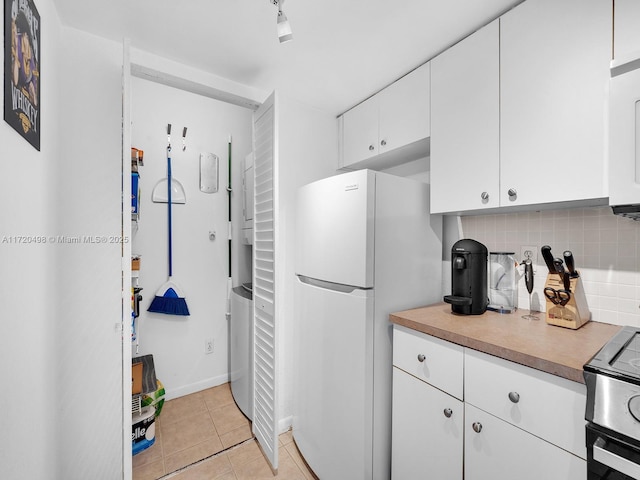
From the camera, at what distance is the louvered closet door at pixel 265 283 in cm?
158

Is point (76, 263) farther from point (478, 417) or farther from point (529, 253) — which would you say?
point (529, 253)

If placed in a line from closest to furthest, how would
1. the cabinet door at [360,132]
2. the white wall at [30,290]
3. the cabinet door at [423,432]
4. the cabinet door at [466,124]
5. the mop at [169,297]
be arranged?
the white wall at [30,290], the cabinet door at [423,432], the cabinet door at [466,124], the cabinet door at [360,132], the mop at [169,297]

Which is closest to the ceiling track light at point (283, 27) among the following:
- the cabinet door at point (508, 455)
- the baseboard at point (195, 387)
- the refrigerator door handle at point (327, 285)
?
the refrigerator door handle at point (327, 285)

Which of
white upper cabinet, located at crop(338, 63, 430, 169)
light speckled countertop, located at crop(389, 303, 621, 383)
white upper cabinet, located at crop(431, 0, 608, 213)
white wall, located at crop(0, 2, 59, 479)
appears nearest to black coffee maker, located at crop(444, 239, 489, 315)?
light speckled countertop, located at crop(389, 303, 621, 383)

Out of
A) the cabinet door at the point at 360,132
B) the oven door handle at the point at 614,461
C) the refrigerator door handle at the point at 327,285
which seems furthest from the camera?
the cabinet door at the point at 360,132

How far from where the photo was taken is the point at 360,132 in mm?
2031

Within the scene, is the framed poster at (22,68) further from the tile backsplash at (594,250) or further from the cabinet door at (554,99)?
the tile backsplash at (594,250)

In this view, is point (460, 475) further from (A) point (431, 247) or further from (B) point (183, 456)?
(B) point (183, 456)

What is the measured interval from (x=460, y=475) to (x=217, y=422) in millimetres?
1632

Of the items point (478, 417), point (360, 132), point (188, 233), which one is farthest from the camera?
point (188, 233)

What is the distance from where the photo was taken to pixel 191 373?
7.88ft

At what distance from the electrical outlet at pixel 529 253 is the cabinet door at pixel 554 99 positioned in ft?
1.16

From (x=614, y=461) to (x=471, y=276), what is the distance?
79cm

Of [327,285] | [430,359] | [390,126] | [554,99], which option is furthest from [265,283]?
[554,99]
